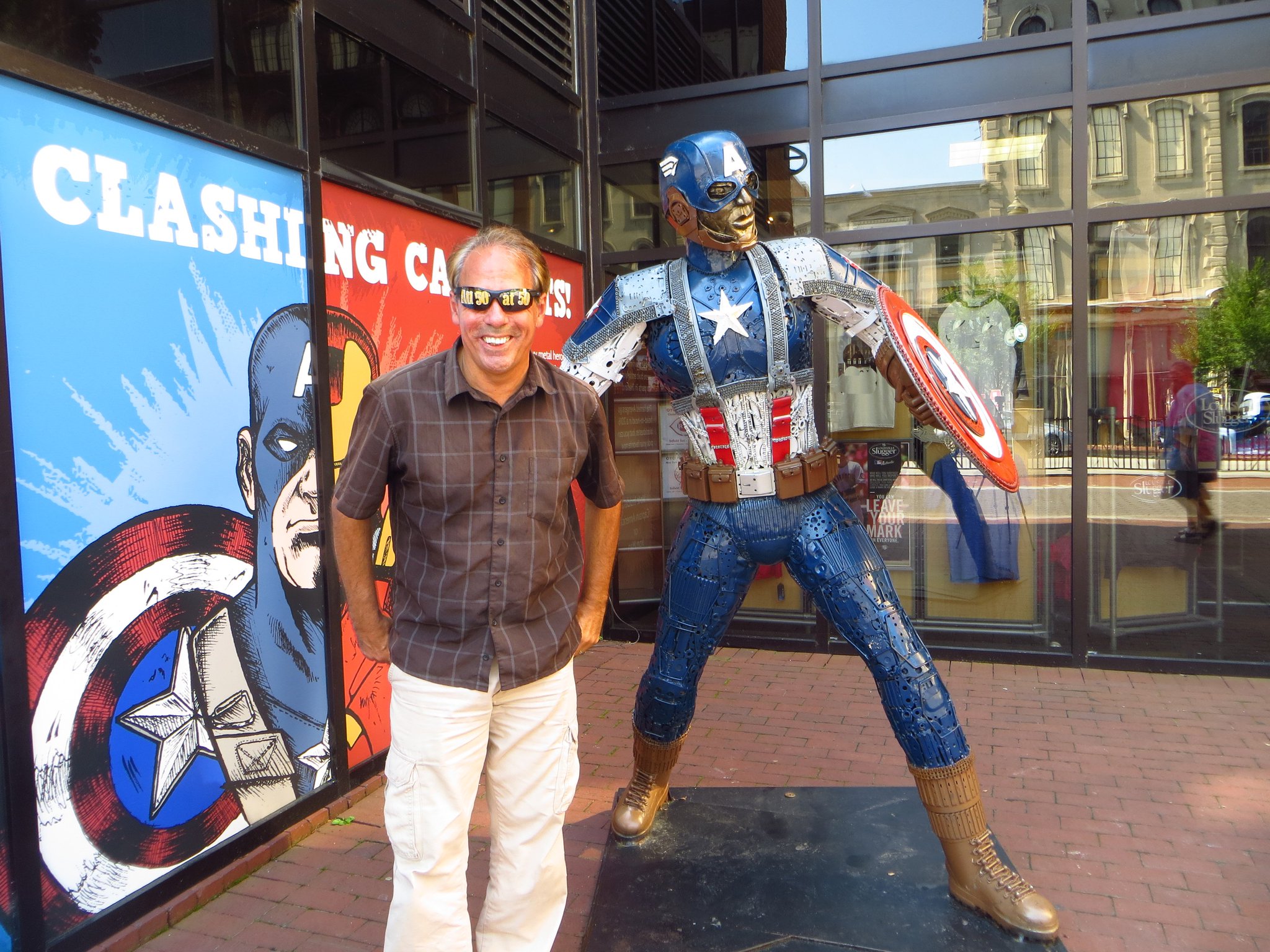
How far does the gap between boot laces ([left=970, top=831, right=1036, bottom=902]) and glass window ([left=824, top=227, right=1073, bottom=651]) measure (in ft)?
10.3

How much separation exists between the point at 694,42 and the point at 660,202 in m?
1.10

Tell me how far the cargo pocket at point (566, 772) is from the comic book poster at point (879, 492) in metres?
3.92

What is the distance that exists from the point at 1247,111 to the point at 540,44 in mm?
3885

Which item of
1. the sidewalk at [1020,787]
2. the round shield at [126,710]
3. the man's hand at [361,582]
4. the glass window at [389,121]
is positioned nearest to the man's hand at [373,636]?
the man's hand at [361,582]

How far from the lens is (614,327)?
290 cm

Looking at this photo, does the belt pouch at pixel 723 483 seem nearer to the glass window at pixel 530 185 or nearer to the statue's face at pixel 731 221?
the statue's face at pixel 731 221

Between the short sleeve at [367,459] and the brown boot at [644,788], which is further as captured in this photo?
the brown boot at [644,788]

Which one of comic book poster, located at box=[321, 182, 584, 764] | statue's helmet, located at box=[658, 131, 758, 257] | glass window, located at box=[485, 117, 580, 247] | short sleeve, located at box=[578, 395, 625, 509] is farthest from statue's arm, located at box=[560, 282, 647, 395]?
glass window, located at box=[485, 117, 580, 247]

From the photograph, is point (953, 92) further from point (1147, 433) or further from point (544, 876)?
point (544, 876)

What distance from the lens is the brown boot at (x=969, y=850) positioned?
8.39 feet

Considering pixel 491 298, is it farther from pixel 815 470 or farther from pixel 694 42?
pixel 694 42

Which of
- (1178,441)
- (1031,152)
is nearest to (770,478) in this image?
(1031,152)

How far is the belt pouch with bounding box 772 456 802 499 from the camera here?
284cm

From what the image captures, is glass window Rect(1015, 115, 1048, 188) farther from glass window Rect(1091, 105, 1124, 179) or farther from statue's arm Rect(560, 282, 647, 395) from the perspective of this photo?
statue's arm Rect(560, 282, 647, 395)
